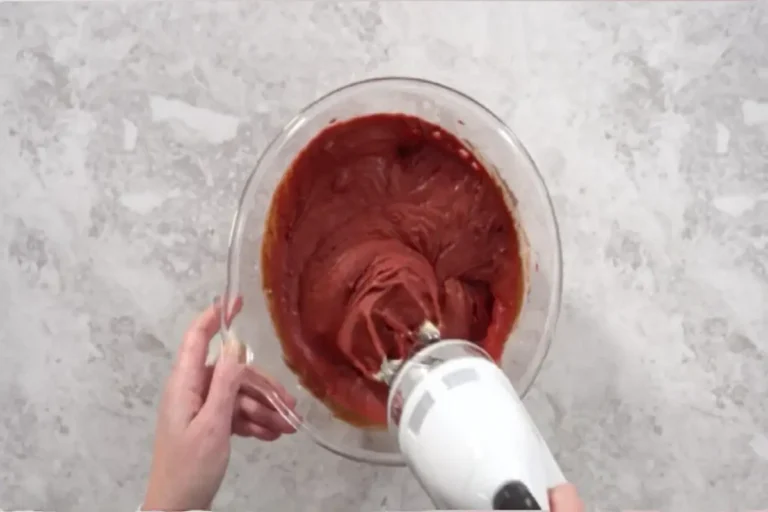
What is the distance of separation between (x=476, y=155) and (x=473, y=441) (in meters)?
0.32

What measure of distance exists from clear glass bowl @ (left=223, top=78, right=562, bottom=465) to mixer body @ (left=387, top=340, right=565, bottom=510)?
0.15m

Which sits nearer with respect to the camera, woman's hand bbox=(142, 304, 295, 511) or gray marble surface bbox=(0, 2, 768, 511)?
woman's hand bbox=(142, 304, 295, 511)

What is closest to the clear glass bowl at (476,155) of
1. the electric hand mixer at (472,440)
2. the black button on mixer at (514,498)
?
the electric hand mixer at (472,440)

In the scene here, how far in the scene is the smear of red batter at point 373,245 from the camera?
25.9 inches

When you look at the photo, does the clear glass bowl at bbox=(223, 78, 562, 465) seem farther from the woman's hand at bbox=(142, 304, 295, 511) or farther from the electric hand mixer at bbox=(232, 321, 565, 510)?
the electric hand mixer at bbox=(232, 321, 565, 510)

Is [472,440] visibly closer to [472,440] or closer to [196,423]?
[472,440]

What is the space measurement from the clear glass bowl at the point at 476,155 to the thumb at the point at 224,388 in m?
0.03

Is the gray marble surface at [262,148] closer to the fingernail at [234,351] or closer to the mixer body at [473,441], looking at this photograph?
the fingernail at [234,351]

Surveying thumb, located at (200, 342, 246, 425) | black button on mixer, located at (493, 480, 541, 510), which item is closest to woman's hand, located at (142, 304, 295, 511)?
thumb, located at (200, 342, 246, 425)

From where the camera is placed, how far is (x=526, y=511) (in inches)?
15.2

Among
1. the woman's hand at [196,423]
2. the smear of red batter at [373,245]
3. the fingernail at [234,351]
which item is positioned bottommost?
the woman's hand at [196,423]

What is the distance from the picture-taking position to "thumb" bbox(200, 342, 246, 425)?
0.61m

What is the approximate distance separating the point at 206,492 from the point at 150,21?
1.53 ft

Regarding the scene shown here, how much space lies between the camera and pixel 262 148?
0.75m
